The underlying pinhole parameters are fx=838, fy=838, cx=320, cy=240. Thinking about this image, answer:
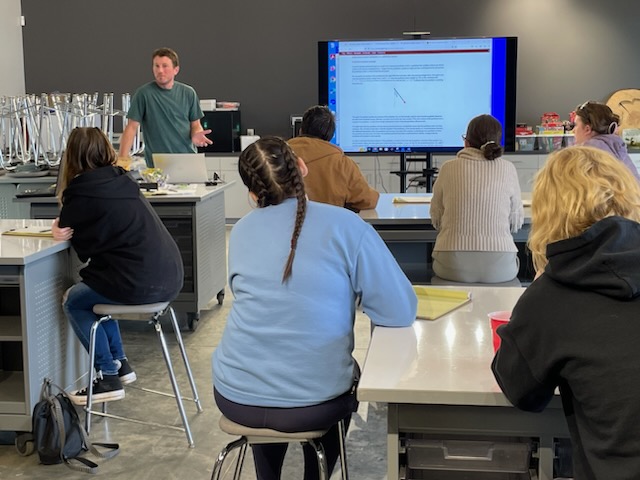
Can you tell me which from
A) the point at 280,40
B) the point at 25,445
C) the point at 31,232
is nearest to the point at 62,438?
the point at 25,445

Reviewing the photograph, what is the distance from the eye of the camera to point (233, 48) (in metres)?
8.95

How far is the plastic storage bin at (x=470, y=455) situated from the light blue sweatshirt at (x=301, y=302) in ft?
1.04

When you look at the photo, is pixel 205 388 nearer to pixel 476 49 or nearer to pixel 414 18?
pixel 476 49

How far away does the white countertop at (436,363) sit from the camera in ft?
5.60

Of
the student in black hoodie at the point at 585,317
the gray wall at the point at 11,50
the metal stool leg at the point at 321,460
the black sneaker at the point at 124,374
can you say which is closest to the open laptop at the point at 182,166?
the black sneaker at the point at 124,374

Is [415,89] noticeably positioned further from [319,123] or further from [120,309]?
[120,309]

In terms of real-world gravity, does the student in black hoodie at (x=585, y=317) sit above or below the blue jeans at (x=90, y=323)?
above

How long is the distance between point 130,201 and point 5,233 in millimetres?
635

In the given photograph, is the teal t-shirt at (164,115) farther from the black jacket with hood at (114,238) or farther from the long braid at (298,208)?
the long braid at (298,208)

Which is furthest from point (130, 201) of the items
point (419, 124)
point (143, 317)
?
point (419, 124)

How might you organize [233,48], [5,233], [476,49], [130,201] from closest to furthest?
[130,201]
[5,233]
[476,49]
[233,48]

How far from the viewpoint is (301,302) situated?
6.77 feet

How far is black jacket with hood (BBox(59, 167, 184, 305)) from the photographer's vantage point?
3.25 m

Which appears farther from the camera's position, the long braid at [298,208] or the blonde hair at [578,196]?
the long braid at [298,208]
